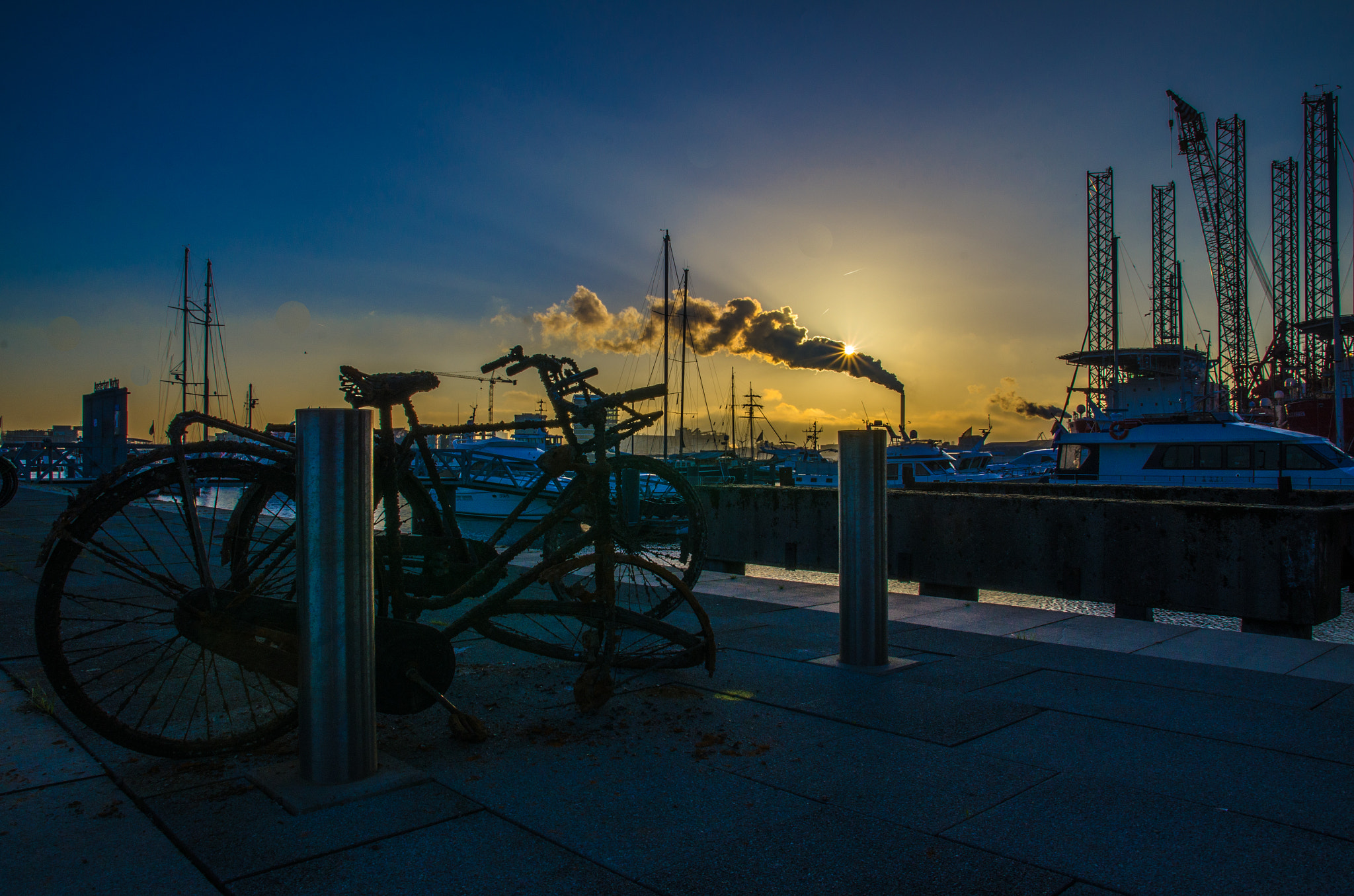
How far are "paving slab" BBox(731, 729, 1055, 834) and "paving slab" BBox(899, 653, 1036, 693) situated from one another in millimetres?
1056

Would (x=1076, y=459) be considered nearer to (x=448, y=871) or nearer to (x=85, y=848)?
(x=448, y=871)

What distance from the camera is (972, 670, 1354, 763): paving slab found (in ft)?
11.2

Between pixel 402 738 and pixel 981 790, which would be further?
pixel 402 738

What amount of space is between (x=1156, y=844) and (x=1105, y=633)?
150 inches

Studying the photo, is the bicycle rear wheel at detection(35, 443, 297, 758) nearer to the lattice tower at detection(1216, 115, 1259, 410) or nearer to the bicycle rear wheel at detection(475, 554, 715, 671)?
the bicycle rear wheel at detection(475, 554, 715, 671)

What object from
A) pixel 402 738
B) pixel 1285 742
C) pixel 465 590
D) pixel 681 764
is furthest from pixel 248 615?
pixel 1285 742

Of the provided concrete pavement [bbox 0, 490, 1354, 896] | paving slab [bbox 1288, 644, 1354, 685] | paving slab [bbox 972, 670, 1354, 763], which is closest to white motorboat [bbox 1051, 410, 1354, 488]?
paving slab [bbox 1288, 644, 1354, 685]

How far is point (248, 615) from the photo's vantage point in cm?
320

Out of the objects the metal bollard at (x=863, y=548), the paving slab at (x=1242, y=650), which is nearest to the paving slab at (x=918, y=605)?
the paving slab at (x=1242, y=650)

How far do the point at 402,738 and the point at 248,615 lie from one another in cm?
80

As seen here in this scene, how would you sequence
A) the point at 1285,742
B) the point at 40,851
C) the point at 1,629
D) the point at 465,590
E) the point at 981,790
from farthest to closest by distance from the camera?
the point at 1,629 → the point at 465,590 → the point at 1285,742 → the point at 981,790 → the point at 40,851

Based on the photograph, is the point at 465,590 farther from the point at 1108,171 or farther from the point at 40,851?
the point at 1108,171

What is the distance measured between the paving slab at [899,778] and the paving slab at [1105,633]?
2719 mm

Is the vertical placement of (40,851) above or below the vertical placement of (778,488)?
below
